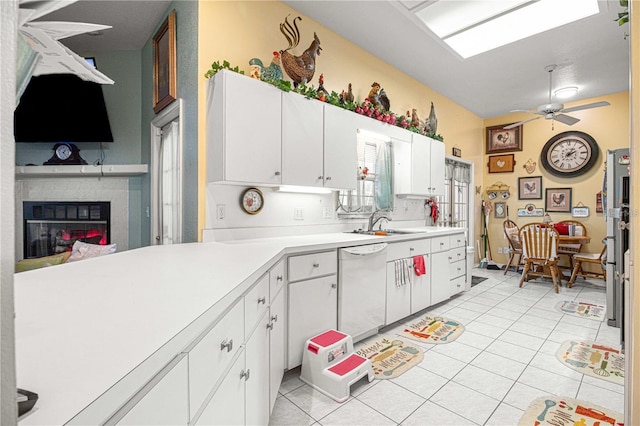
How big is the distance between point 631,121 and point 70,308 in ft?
6.30

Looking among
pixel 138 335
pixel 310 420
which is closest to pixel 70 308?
pixel 138 335

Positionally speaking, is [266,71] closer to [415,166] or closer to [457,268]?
[415,166]

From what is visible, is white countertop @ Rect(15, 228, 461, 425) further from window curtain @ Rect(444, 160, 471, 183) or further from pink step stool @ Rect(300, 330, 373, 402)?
window curtain @ Rect(444, 160, 471, 183)

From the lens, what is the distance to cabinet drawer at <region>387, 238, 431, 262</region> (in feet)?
9.46

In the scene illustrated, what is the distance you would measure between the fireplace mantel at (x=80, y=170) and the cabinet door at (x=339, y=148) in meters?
2.11

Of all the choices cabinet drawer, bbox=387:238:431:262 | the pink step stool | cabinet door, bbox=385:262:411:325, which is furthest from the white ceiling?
the pink step stool

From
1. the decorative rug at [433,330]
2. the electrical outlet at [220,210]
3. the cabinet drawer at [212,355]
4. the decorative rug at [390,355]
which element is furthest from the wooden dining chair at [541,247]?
the cabinet drawer at [212,355]

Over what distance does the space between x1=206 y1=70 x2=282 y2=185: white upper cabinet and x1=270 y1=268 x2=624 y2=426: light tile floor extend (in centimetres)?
151

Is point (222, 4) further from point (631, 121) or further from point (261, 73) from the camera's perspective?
point (631, 121)

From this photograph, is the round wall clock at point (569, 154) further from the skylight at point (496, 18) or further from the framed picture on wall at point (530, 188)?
the skylight at point (496, 18)

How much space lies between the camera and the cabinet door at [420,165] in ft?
12.5

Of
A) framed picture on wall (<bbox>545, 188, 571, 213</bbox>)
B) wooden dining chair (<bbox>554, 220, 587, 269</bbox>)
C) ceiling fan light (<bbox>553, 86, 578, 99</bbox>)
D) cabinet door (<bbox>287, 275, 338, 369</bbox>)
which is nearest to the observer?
cabinet door (<bbox>287, 275, 338, 369</bbox>)

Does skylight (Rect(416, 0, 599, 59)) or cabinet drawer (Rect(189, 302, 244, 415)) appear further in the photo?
skylight (Rect(416, 0, 599, 59))

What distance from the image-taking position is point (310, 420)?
5.60 feet
